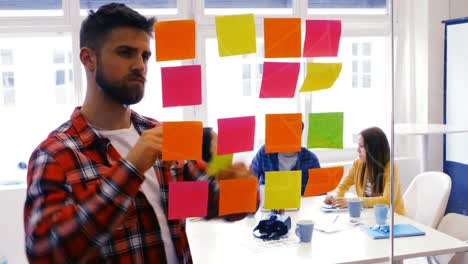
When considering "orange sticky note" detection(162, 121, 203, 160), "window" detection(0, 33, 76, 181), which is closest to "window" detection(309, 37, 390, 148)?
"orange sticky note" detection(162, 121, 203, 160)

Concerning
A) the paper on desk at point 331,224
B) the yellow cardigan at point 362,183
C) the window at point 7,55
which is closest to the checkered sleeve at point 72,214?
the yellow cardigan at point 362,183

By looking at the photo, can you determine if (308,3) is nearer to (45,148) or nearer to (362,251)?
(45,148)

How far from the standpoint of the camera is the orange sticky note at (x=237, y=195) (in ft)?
2.73

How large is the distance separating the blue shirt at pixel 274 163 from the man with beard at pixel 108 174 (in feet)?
0.09

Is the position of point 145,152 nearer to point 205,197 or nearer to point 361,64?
point 205,197

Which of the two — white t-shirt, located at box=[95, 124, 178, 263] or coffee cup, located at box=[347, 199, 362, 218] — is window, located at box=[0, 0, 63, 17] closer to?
white t-shirt, located at box=[95, 124, 178, 263]

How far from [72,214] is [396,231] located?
882 millimetres

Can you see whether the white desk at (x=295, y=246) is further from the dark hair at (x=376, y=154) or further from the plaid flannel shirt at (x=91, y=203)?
the plaid flannel shirt at (x=91, y=203)

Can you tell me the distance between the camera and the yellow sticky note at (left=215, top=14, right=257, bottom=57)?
0.80 metres

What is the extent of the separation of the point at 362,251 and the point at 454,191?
0.64 metres

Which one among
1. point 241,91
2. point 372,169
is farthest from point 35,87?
point 372,169

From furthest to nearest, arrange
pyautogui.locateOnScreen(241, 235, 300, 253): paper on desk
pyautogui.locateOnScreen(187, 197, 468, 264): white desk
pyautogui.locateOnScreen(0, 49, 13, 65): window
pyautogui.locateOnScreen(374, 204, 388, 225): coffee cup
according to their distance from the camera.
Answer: pyautogui.locateOnScreen(0, 49, 13, 65): window, pyautogui.locateOnScreen(241, 235, 300, 253): paper on desk, pyautogui.locateOnScreen(187, 197, 468, 264): white desk, pyautogui.locateOnScreen(374, 204, 388, 225): coffee cup

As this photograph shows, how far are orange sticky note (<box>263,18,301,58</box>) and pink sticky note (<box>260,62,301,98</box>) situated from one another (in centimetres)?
2

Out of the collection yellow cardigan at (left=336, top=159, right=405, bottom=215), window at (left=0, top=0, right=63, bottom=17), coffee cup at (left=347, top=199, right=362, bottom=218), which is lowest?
coffee cup at (left=347, top=199, right=362, bottom=218)
